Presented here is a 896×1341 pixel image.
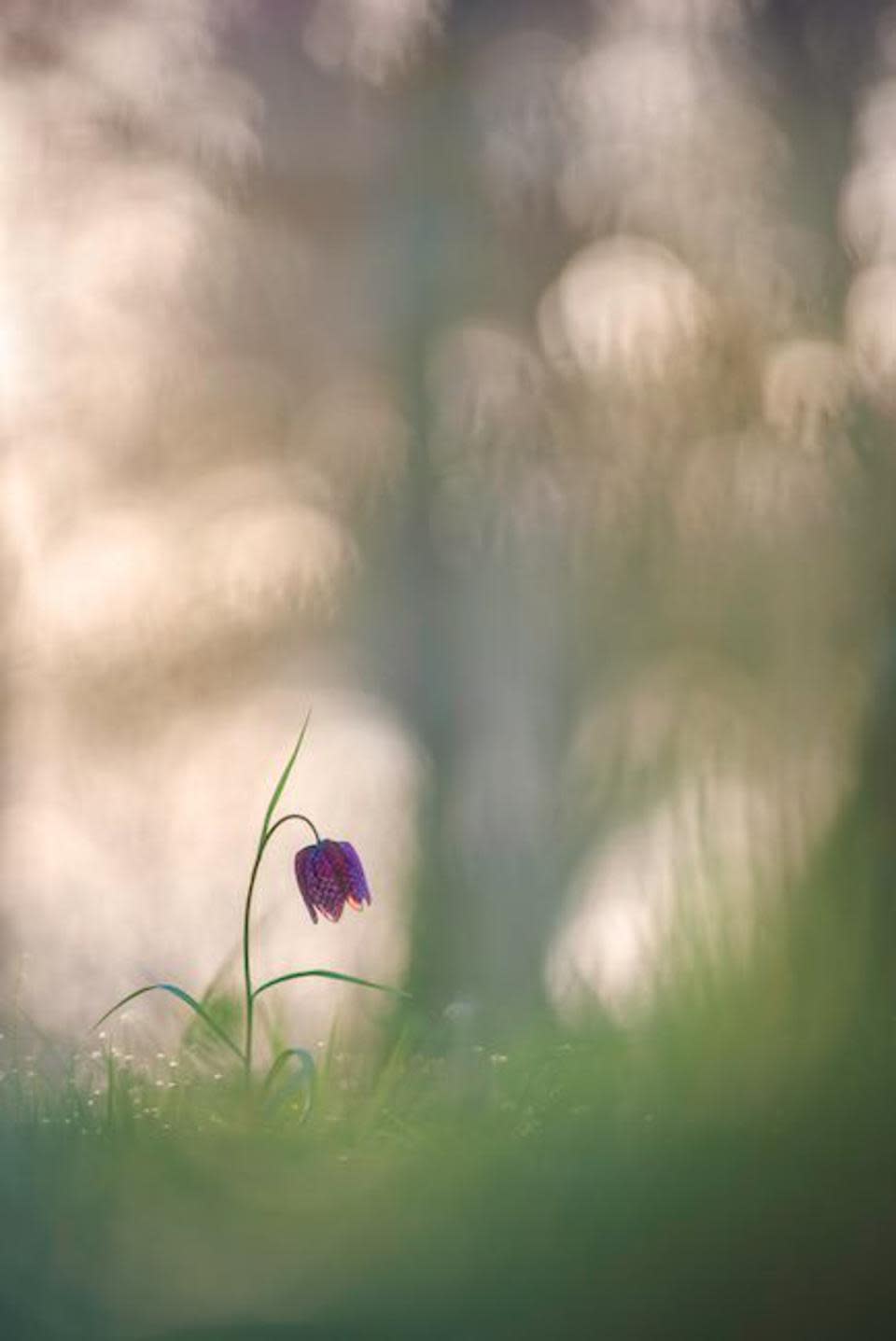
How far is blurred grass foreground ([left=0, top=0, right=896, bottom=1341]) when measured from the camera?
100 cm

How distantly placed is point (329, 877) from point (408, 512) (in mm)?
559

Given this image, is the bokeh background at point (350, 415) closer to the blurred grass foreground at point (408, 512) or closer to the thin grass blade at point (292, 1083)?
the blurred grass foreground at point (408, 512)

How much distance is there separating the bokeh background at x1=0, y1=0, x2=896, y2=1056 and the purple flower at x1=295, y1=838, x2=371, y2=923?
26 centimetres

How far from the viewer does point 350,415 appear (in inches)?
61.7

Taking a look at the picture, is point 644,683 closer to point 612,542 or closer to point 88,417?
point 612,542

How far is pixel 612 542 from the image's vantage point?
1344mm

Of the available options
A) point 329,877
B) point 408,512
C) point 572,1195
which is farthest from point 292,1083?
point 408,512

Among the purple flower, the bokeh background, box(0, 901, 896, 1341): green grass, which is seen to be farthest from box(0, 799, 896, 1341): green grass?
the bokeh background

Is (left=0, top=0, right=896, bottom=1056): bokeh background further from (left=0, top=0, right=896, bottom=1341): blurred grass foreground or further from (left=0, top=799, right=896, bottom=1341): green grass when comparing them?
(left=0, top=799, right=896, bottom=1341): green grass

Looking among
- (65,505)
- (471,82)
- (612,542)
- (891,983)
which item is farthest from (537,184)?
(891,983)

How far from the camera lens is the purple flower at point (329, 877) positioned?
1084 millimetres

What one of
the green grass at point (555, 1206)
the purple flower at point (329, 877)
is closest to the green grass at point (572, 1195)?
the green grass at point (555, 1206)

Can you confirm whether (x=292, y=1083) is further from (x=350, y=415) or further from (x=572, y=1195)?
(x=350, y=415)

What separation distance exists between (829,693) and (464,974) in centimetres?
63
